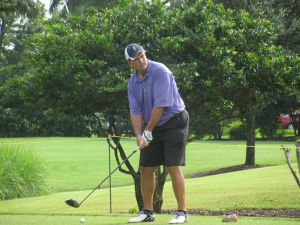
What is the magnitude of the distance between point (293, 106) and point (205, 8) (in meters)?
26.9

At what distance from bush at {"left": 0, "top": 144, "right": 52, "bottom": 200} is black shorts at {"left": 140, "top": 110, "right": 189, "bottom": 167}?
7.55m

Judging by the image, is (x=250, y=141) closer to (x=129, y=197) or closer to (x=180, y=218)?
(x=129, y=197)

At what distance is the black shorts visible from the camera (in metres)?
5.61

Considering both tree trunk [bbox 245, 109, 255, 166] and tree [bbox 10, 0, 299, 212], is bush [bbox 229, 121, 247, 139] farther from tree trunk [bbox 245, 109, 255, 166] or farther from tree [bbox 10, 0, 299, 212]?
tree [bbox 10, 0, 299, 212]

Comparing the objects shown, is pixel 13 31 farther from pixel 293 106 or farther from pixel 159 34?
pixel 159 34

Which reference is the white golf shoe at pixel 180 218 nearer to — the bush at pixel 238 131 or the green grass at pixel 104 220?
the green grass at pixel 104 220

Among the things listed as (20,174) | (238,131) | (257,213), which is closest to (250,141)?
(20,174)

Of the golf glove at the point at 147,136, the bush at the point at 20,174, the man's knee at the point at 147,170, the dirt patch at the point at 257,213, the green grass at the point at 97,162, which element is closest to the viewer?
the golf glove at the point at 147,136

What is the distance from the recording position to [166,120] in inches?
223

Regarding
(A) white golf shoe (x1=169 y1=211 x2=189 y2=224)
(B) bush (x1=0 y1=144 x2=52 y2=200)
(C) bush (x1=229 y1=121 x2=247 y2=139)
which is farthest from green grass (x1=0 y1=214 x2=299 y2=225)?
(C) bush (x1=229 y1=121 x2=247 y2=139)

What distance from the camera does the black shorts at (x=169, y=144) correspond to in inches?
221

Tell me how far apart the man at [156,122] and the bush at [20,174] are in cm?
753

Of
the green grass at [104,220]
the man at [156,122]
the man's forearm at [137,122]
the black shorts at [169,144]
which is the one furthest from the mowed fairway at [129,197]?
the man's forearm at [137,122]

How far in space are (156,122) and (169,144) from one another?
33 cm
